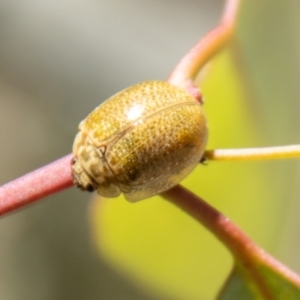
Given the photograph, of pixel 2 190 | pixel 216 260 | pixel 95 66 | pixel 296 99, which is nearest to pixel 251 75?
pixel 296 99

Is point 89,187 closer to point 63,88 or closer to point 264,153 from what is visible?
point 264,153

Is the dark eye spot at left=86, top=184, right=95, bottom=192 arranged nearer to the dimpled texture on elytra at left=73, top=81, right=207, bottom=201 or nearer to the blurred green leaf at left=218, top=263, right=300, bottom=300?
the dimpled texture on elytra at left=73, top=81, right=207, bottom=201

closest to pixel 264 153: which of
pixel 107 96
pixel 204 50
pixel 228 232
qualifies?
pixel 228 232

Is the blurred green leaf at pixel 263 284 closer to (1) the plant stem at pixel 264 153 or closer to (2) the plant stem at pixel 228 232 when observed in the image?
(2) the plant stem at pixel 228 232

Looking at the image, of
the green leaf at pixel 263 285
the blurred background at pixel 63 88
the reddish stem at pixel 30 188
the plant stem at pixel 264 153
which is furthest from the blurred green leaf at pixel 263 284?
the blurred background at pixel 63 88

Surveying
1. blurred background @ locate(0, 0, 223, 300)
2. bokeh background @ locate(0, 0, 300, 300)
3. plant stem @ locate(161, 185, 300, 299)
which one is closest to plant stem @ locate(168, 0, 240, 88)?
bokeh background @ locate(0, 0, 300, 300)
